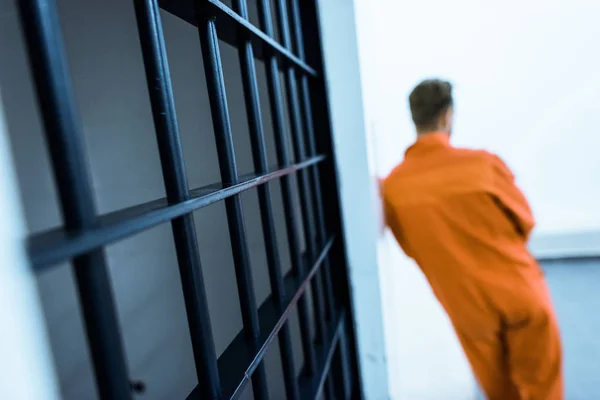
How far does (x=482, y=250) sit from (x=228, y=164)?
1.07 meters

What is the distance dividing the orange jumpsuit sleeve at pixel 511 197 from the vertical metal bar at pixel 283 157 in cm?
76

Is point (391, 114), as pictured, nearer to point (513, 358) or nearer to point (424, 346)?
point (424, 346)

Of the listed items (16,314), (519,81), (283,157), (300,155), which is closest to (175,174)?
(16,314)

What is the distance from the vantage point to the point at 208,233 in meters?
1.23

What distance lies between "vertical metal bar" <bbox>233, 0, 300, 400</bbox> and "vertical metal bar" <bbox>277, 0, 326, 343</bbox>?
0.22 metres

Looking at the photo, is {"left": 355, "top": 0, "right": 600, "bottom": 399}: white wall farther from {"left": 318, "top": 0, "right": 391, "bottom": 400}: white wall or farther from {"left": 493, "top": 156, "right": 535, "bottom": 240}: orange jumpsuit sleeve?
{"left": 318, "top": 0, "right": 391, "bottom": 400}: white wall

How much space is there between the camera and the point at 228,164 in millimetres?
584

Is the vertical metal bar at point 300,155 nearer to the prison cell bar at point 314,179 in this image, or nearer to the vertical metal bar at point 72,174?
the prison cell bar at point 314,179

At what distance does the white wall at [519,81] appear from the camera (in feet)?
8.77

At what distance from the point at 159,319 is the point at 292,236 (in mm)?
778

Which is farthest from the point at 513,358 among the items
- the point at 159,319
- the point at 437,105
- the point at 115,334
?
the point at 115,334

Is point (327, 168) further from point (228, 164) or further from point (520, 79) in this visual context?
point (520, 79)

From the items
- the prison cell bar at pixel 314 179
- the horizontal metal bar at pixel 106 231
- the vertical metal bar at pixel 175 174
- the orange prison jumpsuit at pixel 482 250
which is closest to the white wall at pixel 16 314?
the horizontal metal bar at pixel 106 231

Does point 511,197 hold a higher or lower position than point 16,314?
lower
